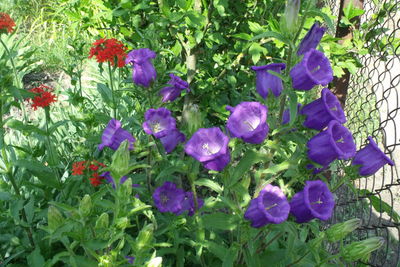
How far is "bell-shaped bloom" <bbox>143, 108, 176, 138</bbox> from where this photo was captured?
1855mm

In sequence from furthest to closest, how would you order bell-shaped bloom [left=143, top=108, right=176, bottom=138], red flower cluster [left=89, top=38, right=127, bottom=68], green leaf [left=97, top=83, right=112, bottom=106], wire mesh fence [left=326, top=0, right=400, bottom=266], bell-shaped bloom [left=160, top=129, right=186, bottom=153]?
green leaf [left=97, top=83, right=112, bottom=106] → wire mesh fence [left=326, top=0, right=400, bottom=266] → red flower cluster [left=89, top=38, right=127, bottom=68] → bell-shaped bloom [left=160, top=129, right=186, bottom=153] → bell-shaped bloom [left=143, top=108, right=176, bottom=138]

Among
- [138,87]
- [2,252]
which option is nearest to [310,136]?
[138,87]

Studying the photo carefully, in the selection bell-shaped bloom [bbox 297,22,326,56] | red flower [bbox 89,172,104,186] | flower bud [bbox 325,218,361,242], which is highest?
bell-shaped bloom [bbox 297,22,326,56]

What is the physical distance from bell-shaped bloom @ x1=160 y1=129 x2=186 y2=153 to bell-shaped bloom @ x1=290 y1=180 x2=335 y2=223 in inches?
25.4

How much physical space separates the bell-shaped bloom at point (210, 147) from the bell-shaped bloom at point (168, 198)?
0.53 m

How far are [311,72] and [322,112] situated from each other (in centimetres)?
16

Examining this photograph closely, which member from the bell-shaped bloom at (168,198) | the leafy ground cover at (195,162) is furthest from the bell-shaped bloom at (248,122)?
the bell-shaped bloom at (168,198)

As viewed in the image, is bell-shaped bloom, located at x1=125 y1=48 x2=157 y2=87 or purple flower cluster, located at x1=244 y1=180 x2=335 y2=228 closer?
purple flower cluster, located at x1=244 y1=180 x2=335 y2=228

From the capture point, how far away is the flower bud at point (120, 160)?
153cm

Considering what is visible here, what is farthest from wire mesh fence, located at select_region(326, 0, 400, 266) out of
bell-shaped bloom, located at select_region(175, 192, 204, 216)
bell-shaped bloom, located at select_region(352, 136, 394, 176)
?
bell-shaped bloom, located at select_region(175, 192, 204, 216)

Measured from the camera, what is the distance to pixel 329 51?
2.92m

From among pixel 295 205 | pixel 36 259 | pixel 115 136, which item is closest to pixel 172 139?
pixel 115 136

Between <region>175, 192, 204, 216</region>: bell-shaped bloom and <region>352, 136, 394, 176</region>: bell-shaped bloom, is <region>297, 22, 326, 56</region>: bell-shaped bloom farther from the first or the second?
<region>175, 192, 204, 216</region>: bell-shaped bloom

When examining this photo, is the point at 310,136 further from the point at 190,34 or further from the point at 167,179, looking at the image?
the point at 190,34
